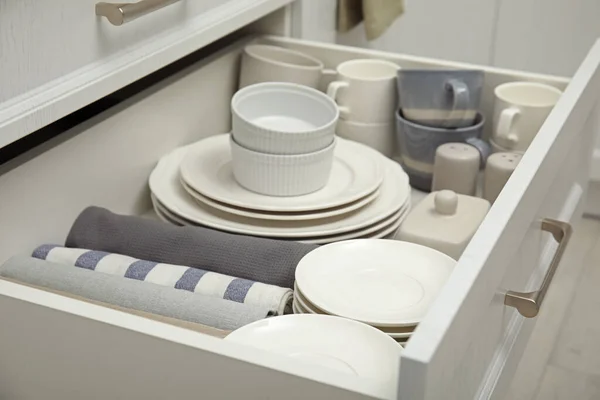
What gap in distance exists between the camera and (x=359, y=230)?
0.90 m

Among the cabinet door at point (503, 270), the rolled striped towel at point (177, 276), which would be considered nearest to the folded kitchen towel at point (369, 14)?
the cabinet door at point (503, 270)

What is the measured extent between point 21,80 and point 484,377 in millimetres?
468

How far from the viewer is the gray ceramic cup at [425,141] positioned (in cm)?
106

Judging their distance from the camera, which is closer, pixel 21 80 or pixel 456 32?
pixel 21 80

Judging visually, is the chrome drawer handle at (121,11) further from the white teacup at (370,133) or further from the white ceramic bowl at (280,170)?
the white teacup at (370,133)

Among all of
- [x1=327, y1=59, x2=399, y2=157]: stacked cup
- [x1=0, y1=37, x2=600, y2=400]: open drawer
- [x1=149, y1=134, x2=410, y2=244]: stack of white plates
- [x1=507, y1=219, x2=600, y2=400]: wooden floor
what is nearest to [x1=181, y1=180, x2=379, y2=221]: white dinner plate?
[x1=149, y1=134, x2=410, y2=244]: stack of white plates

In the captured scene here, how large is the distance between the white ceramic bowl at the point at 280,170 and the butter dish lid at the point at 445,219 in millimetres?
110

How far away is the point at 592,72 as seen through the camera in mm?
944

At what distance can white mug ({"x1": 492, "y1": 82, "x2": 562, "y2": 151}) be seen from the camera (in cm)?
102

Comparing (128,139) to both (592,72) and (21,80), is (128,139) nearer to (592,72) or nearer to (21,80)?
(21,80)

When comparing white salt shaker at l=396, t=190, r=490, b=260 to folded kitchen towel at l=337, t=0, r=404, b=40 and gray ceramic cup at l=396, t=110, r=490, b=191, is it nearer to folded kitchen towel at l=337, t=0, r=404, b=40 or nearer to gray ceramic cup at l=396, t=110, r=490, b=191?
gray ceramic cup at l=396, t=110, r=490, b=191

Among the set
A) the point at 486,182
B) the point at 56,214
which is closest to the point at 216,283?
the point at 56,214

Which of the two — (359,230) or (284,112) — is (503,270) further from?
(284,112)

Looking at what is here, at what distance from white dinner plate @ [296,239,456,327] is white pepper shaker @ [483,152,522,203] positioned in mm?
229
